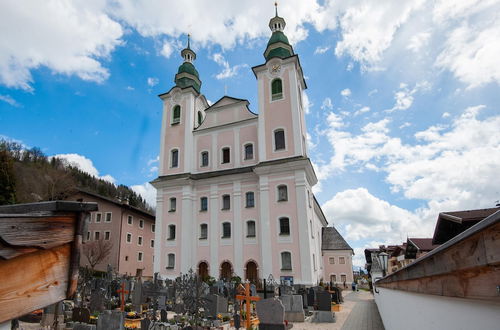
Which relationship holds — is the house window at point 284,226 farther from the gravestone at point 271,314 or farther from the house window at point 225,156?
the gravestone at point 271,314

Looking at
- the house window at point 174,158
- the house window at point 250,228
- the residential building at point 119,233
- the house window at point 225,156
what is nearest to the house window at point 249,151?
the house window at point 225,156

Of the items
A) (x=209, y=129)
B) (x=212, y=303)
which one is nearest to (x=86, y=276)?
(x=212, y=303)

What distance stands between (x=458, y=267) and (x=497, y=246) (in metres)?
0.48

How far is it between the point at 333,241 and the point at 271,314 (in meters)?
32.0

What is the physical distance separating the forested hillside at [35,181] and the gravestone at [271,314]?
26.3 metres

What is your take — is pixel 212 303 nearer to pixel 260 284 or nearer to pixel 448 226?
pixel 448 226

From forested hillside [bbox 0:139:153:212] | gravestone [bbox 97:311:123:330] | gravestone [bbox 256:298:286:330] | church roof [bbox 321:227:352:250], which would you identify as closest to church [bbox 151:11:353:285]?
church roof [bbox 321:227:352:250]

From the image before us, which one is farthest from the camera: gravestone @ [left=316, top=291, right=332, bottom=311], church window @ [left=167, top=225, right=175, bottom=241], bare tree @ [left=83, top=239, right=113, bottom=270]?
bare tree @ [left=83, top=239, right=113, bottom=270]

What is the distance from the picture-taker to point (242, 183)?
2641 cm

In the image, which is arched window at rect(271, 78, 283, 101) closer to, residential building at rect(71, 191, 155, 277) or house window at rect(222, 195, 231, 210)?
house window at rect(222, 195, 231, 210)

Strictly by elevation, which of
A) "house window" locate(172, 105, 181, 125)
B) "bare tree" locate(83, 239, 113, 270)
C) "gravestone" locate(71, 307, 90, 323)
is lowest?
"gravestone" locate(71, 307, 90, 323)

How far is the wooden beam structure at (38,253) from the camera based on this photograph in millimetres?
1223

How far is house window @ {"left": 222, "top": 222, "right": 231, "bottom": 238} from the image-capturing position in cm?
2555

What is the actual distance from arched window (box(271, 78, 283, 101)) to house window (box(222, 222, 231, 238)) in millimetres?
11624
